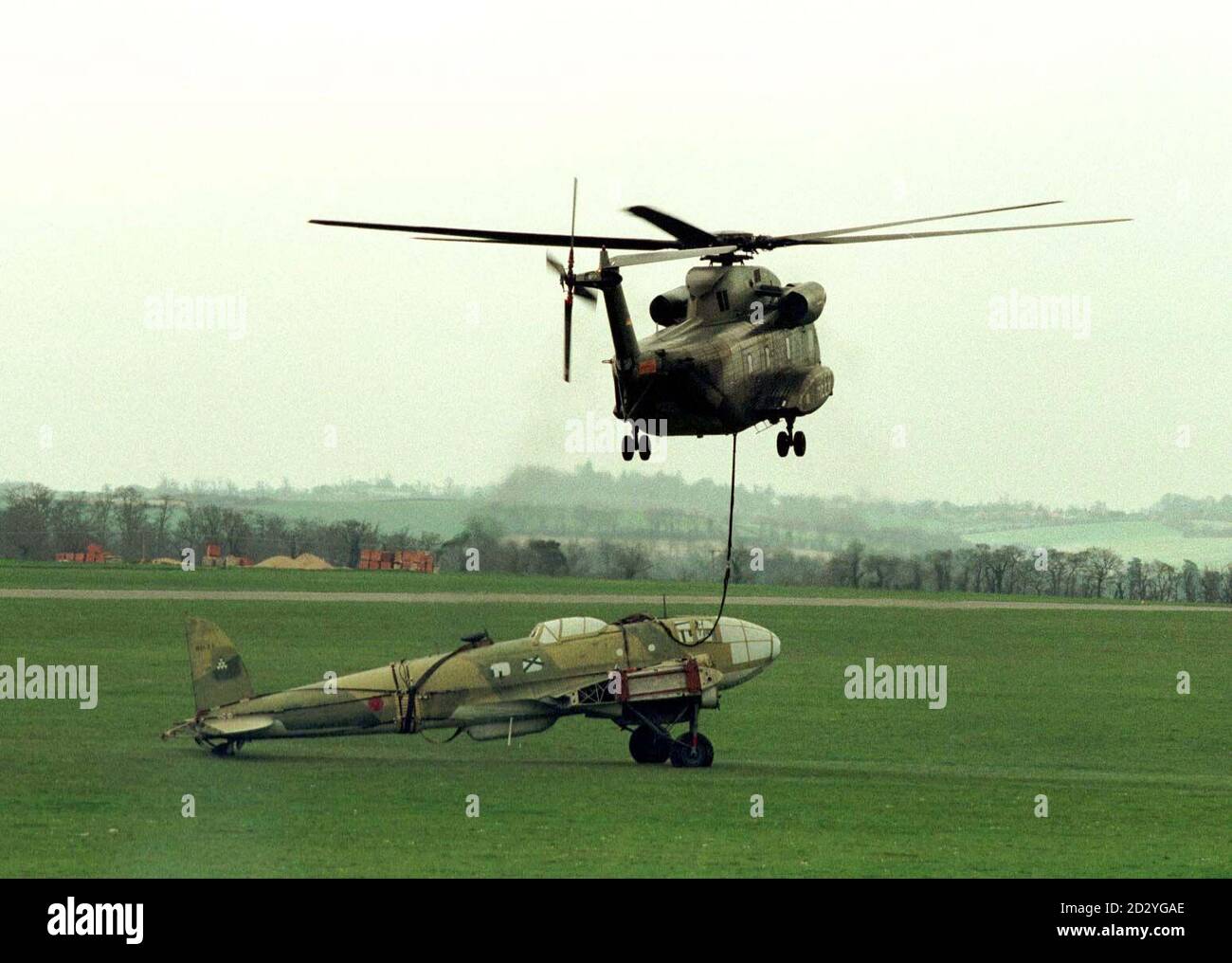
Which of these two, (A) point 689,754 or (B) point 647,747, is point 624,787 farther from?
(B) point 647,747

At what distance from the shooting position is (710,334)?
2206 inches

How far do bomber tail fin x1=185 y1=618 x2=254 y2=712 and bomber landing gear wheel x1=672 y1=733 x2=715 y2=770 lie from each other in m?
14.0

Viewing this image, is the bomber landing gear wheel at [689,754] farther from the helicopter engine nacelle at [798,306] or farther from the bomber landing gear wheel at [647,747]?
the helicopter engine nacelle at [798,306]

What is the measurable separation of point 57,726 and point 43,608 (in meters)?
46.8

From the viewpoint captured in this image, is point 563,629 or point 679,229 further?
point 563,629

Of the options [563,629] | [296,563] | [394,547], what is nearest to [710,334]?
[563,629]

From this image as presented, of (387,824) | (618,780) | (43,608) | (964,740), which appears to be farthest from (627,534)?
(43,608)

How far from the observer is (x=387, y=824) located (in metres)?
60.7

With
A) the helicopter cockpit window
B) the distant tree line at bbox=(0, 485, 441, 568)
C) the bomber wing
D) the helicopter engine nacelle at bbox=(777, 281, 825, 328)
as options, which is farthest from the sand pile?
the helicopter engine nacelle at bbox=(777, 281, 825, 328)

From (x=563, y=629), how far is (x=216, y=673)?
11.0 meters

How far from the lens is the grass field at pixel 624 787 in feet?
191

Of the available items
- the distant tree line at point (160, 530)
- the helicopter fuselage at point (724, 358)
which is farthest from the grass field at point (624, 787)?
the distant tree line at point (160, 530)

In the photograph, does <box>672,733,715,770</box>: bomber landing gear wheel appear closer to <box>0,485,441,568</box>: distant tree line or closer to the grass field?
the grass field
